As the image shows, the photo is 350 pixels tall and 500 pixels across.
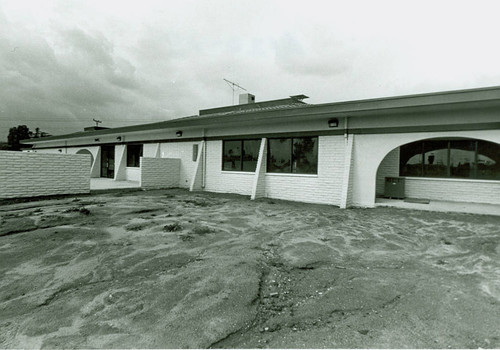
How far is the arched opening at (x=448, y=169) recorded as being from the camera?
33.1 feet

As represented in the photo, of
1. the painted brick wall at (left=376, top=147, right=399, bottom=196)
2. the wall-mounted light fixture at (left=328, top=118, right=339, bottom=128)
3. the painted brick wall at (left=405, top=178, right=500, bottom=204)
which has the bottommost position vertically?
the painted brick wall at (left=405, top=178, right=500, bottom=204)

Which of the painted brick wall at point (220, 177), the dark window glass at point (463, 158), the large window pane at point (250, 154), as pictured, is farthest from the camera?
the painted brick wall at point (220, 177)

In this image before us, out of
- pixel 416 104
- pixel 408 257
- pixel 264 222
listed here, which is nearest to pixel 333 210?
pixel 264 222

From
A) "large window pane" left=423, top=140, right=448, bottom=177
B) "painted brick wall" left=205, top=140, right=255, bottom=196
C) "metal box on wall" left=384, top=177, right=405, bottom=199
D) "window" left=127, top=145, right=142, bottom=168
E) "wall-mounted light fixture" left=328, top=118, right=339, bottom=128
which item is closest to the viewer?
"wall-mounted light fixture" left=328, top=118, right=339, bottom=128

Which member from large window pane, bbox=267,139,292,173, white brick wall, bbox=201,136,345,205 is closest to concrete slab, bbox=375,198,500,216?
white brick wall, bbox=201,136,345,205

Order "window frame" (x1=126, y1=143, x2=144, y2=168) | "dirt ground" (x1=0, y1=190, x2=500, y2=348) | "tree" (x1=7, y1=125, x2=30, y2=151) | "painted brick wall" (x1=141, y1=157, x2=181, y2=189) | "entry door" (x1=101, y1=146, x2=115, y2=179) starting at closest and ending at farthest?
"dirt ground" (x1=0, y1=190, x2=500, y2=348) → "painted brick wall" (x1=141, y1=157, x2=181, y2=189) → "window frame" (x1=126, y1=143, x2=144, y2=168) → "entry door" (x1=101, y1=146, x2=115, y2=179) → "tree" (x1=7, y1=125, x2=30, y2=151)

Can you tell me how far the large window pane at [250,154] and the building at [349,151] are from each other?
5 cm

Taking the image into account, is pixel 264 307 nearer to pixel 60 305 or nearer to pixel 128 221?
pixel 60 305

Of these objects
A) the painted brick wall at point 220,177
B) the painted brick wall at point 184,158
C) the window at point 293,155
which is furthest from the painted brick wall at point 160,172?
the window at point 293,155

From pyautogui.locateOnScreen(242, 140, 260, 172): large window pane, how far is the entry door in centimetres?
1208

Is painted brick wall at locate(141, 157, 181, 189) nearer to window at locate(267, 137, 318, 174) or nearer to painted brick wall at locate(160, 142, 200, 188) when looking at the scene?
painted brick wall at locate(160, 142, 200, 188)

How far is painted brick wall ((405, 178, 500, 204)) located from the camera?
10055 millimetres

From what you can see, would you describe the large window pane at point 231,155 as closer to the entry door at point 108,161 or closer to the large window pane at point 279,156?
the large window pane at point 279,156

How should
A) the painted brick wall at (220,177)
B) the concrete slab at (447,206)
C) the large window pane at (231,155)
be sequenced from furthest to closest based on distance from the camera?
1. the large window pane at (231,155)
2. the painted brick wall at (220,177)
3. the concrete slab at (447,206)
